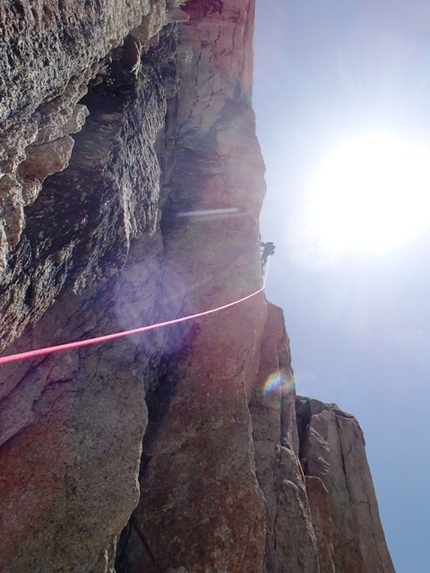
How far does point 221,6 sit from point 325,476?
47.3 ft

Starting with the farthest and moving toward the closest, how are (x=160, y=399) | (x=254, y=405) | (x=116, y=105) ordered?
(x=254, y=405)
(x=160, y=399)
(x=116, y=105)

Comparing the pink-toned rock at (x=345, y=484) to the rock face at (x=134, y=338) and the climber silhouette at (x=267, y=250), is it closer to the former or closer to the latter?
the rock face at (x=134, y=338)

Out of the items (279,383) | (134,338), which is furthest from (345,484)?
(134,338)

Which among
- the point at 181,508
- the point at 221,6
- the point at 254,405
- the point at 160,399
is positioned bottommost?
the point at 254,405

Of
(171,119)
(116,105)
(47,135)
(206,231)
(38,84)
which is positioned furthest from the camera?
(206,231)

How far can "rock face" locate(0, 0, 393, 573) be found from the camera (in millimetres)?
3623

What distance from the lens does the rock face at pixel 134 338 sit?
3.62m

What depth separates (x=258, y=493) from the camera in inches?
258

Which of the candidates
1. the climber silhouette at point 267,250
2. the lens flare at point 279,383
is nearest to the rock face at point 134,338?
the lens flare at point 279,383

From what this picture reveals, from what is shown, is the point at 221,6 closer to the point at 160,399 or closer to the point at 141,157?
the point at 141,157

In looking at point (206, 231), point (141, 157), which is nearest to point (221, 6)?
point (206, 231)

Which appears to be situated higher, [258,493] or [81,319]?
[81,319]

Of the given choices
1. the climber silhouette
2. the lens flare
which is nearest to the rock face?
the lens flare

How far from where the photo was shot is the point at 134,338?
7105 millimetres
